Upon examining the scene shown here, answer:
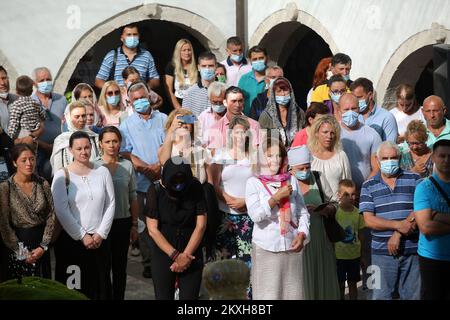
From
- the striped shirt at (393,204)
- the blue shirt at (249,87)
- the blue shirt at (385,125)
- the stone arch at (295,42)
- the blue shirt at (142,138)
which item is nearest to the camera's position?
the striped shirt at (393,204)

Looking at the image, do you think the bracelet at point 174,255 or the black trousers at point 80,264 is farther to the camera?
the black trousers at point 80,264

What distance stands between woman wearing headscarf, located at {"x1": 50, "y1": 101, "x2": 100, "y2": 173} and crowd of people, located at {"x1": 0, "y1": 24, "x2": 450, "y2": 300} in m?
0.01

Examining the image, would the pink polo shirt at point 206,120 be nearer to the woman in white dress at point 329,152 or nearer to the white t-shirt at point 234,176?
the woman in white dress at point 329,152

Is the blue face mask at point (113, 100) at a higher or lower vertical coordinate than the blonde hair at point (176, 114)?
higher

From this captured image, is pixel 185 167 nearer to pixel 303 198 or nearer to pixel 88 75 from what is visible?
pixel 303 198

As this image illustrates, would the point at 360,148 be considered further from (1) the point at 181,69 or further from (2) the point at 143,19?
(2) the point at 143,19

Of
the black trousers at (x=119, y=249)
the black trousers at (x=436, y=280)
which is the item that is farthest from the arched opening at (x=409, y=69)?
the black trousers at (x=436, y=280)

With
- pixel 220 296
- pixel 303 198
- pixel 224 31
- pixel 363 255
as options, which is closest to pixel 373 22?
pixel 224 31

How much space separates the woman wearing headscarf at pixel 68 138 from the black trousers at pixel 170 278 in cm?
147

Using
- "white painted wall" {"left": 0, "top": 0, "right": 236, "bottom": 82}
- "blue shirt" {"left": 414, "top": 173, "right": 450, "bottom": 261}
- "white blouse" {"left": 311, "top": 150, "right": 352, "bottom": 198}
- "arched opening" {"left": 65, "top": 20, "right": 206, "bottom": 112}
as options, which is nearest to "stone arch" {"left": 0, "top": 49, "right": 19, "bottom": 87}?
"white painted wall" {"left": 0, "top": 0, "right": 236, "bottom": 82}

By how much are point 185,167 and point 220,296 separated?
4.94 m

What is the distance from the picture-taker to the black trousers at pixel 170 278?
7.28 m

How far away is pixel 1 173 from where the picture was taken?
834 centimetres

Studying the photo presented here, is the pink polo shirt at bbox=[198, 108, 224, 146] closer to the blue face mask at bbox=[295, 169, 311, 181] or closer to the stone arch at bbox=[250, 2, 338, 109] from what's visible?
the blue face mask at bbox=[295, 169, 311, 181]
